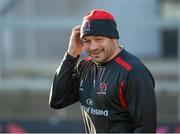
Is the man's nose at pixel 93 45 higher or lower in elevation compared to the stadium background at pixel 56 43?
higher

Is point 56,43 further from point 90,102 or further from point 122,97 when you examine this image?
point 122,97

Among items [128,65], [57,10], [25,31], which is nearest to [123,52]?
[128,65]

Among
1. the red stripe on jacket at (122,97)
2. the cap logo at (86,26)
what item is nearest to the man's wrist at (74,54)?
the cap logo at (86,26)

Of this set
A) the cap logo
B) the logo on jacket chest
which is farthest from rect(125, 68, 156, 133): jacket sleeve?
the cap logo

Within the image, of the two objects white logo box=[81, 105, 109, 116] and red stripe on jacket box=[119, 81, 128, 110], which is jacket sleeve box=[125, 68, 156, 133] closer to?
red stripe on jacket box=[119, 81, 128, 110]

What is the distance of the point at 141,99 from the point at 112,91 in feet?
0.61

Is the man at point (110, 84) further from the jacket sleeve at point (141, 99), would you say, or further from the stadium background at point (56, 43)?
the stadium background at point (56, 43)

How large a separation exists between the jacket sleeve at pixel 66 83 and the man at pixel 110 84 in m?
0.01

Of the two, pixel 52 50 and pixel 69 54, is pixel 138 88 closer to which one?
pixel 69 54

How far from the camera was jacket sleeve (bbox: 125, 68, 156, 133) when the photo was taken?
390 centimetres

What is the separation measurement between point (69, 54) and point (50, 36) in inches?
306

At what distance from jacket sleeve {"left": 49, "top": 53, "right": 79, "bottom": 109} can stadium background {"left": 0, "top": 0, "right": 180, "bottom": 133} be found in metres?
4.78

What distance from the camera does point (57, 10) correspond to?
11.9 metres

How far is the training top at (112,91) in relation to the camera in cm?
391
